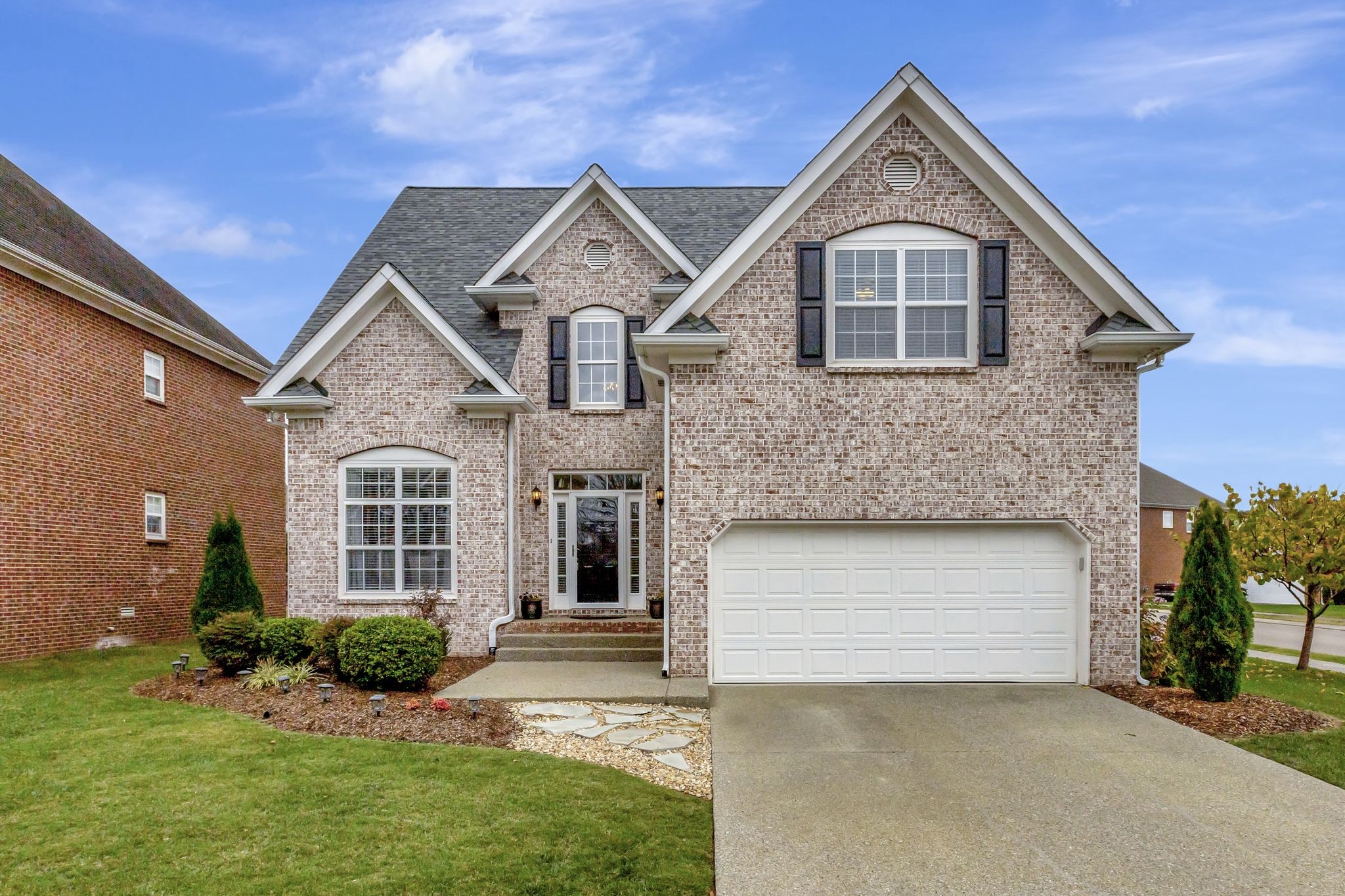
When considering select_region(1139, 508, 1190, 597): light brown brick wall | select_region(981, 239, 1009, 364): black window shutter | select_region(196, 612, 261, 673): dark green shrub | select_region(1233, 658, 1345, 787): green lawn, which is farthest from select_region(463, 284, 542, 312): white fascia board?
select_region(1139, 508, 1190, 597): light brown brick wall

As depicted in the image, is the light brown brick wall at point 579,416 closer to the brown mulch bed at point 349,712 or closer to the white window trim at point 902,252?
the brown mulch bed at point 349,712

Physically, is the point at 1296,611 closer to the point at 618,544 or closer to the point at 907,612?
the point at 907,612

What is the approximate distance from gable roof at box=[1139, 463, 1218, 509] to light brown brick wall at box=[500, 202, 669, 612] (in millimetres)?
38679

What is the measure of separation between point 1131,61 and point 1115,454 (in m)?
6.85

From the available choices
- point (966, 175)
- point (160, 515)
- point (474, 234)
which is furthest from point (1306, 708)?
point (160, 515)

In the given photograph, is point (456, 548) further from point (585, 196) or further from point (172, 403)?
point (172, 403)

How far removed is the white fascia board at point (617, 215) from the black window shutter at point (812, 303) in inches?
156

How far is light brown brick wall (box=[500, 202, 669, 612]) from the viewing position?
14008mm

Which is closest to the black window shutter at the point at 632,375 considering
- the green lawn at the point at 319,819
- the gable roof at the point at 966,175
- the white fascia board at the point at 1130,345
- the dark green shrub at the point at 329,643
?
the gable roof at the point at 966,175

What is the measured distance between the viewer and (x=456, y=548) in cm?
1277

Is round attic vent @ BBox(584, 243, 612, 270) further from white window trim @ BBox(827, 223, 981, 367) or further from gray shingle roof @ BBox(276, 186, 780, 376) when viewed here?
white window trim @ BBox(827, 223, 981, 367)

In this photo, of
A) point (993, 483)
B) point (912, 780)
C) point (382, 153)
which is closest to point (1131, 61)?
point (993, 483)

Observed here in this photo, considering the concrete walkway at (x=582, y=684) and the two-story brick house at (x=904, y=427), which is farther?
the two-story brick house at (x=904, y=427)

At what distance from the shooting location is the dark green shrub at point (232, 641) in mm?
10188
